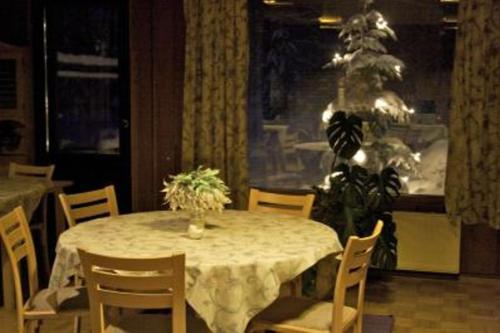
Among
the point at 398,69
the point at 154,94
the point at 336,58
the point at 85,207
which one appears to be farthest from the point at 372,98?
the point at 85,207

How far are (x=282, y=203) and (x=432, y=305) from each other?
1.42 meters

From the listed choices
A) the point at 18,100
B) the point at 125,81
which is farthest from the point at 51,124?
the point at 125,81

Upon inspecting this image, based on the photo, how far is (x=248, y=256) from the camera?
2.91m

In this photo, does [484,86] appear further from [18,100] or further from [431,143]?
[18,100]

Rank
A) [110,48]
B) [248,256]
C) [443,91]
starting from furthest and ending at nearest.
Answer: [110,48] < [443,91] < [248,256]

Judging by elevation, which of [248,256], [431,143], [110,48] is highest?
[110,48]

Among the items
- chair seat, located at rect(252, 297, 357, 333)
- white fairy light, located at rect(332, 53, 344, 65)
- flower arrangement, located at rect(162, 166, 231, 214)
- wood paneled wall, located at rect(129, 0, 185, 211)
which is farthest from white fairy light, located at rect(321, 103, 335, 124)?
chair seat, located at rect(252, 297, 357, 333)

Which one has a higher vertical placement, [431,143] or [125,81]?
[125,81]

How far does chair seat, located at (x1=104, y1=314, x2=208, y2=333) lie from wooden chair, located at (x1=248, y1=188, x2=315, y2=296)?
46.4 inches

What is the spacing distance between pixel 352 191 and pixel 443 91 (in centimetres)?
120

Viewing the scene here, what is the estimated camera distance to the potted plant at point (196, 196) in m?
3.21

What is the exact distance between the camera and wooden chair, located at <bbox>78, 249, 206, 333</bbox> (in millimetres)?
2592

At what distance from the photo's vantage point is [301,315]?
10.0 feet

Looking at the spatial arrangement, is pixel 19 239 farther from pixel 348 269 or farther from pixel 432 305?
pixel 432 305
